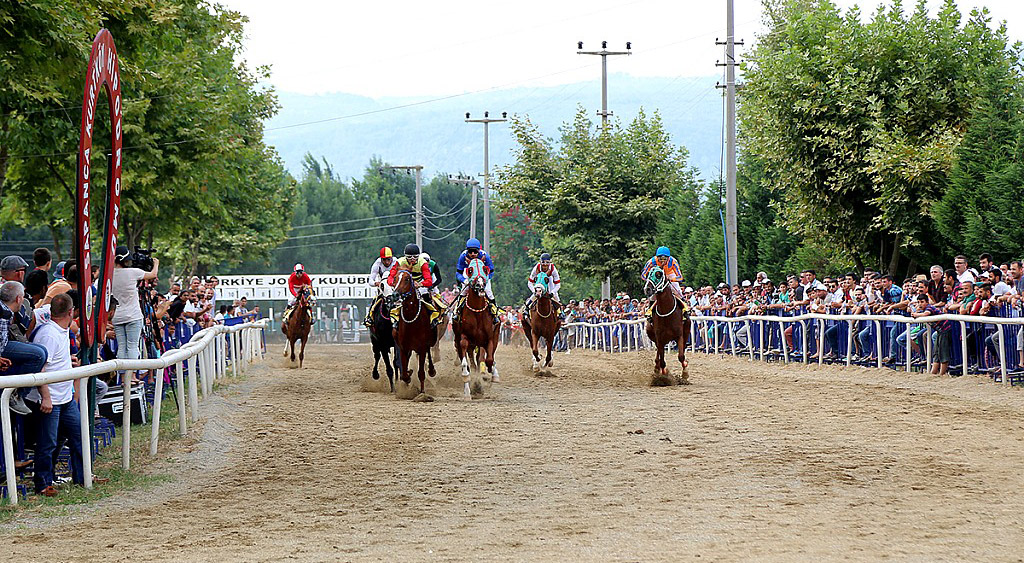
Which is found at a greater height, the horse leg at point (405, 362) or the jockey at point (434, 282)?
the jockey at point (434, 282)

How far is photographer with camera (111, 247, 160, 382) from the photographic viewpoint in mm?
13406

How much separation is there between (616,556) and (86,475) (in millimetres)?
4426

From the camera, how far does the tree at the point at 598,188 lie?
150 feet

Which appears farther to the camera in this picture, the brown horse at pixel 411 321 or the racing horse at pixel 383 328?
the racing horse at pixel 383 328

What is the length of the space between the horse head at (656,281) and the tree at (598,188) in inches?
1041

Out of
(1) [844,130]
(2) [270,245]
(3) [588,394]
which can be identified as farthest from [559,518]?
(2) [270,245]

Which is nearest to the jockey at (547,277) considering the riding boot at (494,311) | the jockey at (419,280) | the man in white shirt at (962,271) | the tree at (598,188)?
the riding boot at (494,311)

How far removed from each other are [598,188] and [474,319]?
28.5 meters

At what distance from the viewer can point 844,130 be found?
2772 centimetres

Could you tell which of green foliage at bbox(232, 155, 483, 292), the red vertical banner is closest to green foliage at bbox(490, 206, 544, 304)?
green foliage at bbox(232, 155, 483, 292)

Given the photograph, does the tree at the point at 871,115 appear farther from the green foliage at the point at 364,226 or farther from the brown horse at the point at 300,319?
the green foliage at the point at 364,226

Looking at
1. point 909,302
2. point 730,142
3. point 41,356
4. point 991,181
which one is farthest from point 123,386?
point 730,142

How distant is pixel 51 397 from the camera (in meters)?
8.77

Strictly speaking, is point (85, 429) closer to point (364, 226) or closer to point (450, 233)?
point (364, 226)
